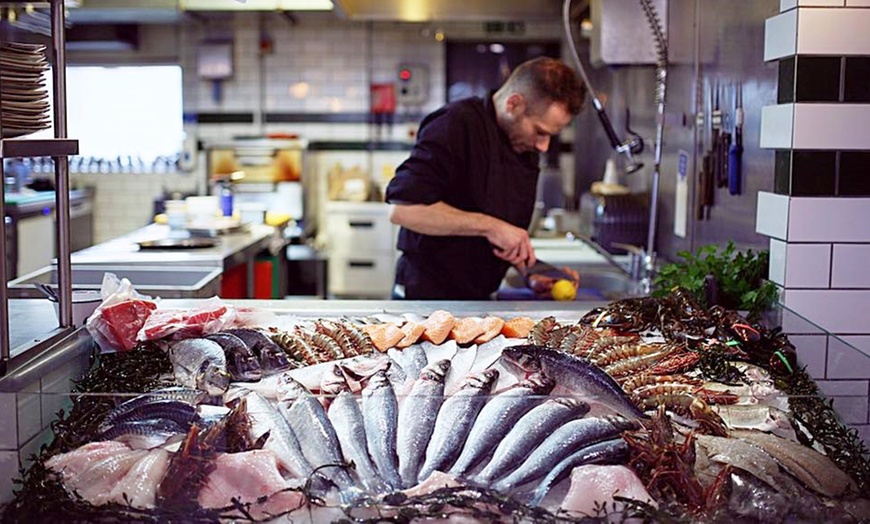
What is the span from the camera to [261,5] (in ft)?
23.1

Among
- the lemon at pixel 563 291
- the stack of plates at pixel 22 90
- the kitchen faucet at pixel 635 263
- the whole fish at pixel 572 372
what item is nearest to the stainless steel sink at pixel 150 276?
the lemon at pixel 563 291

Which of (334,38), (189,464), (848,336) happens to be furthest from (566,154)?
(189,464)

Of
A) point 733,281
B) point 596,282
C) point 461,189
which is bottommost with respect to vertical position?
point 596,282

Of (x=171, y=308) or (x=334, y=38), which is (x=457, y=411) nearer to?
(x=171, y=308)

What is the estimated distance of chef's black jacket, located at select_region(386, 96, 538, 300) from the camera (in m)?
3.80

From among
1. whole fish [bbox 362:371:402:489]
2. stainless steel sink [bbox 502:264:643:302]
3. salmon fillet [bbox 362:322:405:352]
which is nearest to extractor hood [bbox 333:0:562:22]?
stainless steel sink [bbox 502:264:643:302]

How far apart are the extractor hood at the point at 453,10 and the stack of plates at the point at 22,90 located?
4010 mm

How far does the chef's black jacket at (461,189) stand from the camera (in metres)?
3.80

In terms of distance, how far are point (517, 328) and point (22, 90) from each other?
4.05 ft

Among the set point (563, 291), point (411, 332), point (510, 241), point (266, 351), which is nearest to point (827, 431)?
point (411, 332)

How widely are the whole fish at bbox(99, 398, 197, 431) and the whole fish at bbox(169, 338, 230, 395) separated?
0.23 meters

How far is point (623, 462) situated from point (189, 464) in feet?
2.34

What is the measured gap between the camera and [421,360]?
2246mm

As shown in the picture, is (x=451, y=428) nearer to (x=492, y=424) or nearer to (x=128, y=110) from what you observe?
(x=492, y=424)
